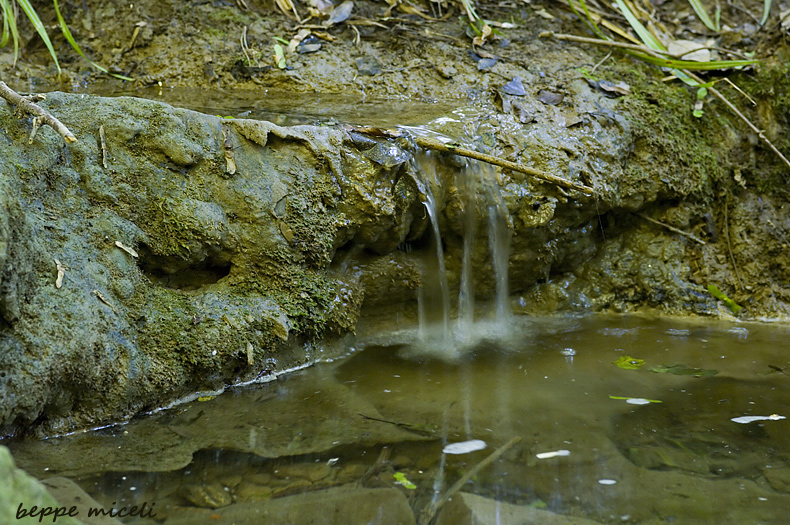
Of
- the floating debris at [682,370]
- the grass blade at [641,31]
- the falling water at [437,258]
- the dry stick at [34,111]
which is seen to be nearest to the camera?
the dry stick at [34,111]

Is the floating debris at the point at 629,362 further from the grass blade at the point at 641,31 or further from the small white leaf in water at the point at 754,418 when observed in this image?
the grass blade at the point at 641,31

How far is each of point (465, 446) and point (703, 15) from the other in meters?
4.72

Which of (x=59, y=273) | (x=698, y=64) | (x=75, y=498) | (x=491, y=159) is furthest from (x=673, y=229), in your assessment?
(x=75, y=498)

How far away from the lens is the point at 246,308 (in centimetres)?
324

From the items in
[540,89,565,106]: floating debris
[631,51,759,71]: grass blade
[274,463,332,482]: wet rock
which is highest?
[631,51,759,71]: grass blade

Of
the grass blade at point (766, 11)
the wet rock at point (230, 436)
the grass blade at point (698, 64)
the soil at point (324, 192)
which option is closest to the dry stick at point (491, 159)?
the soil at point (324, 192)

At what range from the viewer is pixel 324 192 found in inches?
138

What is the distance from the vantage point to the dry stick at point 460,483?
2105 mm

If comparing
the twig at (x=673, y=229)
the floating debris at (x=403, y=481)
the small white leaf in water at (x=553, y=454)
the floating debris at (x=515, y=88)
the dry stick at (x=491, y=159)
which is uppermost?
the floating debris at (x=515, y=88)

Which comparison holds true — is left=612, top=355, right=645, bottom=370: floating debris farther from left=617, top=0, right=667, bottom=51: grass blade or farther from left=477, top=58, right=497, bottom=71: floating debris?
left=617, top=0, right=667, bottom=51: grass blade

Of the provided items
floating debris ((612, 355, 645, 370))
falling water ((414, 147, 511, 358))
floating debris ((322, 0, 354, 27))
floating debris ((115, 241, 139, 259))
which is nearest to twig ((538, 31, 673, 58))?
floating debris ((322, 0, 354, 27))

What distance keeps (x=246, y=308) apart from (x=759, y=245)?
3.69 m

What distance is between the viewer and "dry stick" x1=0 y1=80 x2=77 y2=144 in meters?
2.59

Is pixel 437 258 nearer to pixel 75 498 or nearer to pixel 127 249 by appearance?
pixel 127 249
